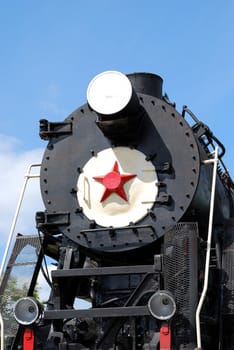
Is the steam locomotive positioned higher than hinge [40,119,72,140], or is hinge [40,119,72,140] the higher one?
hinge [40,119,72,140]

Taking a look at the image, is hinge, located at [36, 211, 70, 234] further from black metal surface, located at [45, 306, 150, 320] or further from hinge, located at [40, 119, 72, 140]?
black metal surface, located at [45, 306, 150, 320]

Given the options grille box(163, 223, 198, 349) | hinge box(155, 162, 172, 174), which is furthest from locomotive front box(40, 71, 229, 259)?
grille box(163, 223, 198, 349)

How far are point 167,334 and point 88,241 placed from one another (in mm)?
1460

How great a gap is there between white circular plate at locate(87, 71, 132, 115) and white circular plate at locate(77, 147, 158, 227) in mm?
502

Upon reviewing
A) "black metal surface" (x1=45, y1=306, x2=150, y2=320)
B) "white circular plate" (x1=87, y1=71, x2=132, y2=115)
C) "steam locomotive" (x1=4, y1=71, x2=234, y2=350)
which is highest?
"white circular plate" (x1=87, y1=71, x2=132, y2=115)

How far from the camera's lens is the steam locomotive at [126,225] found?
664cm

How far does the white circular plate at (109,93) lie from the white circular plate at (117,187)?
1.65 ft

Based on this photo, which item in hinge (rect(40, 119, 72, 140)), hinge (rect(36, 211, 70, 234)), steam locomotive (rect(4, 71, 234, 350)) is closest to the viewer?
steam locomotive (rect(4, 71, 234, 350))

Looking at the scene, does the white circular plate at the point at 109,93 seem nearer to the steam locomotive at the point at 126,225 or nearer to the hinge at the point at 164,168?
the steam locomotive at the point at 126,225

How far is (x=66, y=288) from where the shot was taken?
7207mm

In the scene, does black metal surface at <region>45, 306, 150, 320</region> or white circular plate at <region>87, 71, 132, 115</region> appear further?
white circular plate at <region>87, 71, 132, 115</region>

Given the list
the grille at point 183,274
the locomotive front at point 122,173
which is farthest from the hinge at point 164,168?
the grille at point 183,274

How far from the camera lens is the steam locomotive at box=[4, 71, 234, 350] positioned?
6.64 meters

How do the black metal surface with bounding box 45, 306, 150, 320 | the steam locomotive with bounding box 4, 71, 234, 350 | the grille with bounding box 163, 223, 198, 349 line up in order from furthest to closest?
the steam locomotive with bounding box 4, 71, 234, 350 → the black metal surface with bounding box 45, 306, 150, 320 → the grille with bounding box 163, 223, 198, 349
